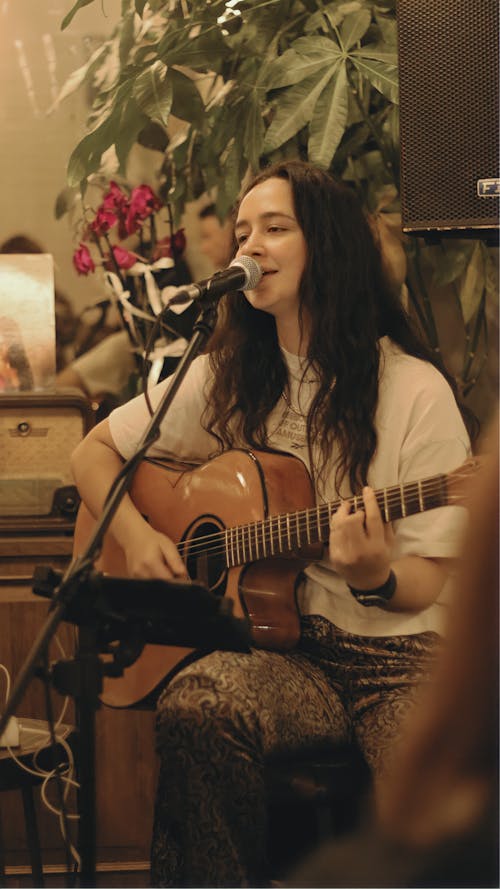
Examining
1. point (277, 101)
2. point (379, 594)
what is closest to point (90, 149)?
point (277, 101)

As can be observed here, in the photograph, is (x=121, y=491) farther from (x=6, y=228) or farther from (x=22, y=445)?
(x=6, y=228)

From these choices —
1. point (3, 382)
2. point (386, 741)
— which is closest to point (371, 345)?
point (386, 741)

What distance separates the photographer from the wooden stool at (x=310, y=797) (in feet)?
5.66

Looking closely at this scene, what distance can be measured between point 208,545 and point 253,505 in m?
0.12

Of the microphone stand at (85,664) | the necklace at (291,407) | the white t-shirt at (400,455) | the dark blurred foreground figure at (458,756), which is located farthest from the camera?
the necklace at (291,407)

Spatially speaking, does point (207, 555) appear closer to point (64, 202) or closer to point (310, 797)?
point (310, 797)

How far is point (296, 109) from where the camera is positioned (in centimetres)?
228

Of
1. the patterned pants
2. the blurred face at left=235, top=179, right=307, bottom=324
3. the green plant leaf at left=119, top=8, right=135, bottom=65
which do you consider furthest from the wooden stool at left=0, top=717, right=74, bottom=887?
the green plant leaf at left=119, top=8, right=135, bottom=65

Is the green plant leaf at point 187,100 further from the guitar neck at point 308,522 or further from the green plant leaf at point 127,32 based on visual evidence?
the guitar neck at point 308,522

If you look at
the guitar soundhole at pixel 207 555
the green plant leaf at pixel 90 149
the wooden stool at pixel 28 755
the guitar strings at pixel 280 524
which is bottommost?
the wooden stool at pixel 28 755

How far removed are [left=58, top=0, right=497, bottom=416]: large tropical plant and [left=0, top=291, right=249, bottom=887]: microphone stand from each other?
38.8 inches

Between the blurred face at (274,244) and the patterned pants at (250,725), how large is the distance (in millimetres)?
631

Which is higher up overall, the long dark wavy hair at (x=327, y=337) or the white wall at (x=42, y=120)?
the white wall at (x=42, y=120)

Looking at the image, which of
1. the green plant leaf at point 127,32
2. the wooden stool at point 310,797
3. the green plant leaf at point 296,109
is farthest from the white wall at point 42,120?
A: the wooden stool at point 310,797
